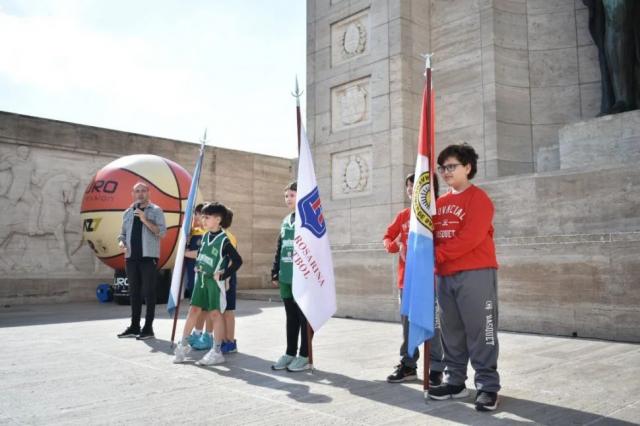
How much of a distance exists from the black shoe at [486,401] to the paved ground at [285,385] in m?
0.06

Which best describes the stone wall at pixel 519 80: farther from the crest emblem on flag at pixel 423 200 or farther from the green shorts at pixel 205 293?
the crest emblem on flag at pixel 423 200

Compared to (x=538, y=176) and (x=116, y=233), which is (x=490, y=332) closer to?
(x=538, y=176)

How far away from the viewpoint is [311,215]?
5.18 meters

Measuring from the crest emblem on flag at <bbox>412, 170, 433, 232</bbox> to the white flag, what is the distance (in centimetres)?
116

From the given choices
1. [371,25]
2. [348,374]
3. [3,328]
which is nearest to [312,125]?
[371,25]

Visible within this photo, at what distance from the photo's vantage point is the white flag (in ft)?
16.4

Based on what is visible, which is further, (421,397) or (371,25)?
(371,25)

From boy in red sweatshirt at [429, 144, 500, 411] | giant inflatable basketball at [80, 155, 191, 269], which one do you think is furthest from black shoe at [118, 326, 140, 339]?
boy in red sweatshirt at [429, 144, 500, 411]

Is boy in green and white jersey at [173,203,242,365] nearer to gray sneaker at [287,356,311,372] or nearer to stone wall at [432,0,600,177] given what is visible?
gray sneaker at [287,356,311,372]

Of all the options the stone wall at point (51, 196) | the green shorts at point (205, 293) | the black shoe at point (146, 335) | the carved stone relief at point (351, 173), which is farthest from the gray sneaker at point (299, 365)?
the stone wall at point (51, 196)

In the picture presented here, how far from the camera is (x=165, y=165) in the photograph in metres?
11.6

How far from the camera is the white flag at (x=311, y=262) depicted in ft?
16.4

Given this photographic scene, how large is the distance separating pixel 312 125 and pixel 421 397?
353 inches

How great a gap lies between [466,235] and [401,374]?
1.35 m
